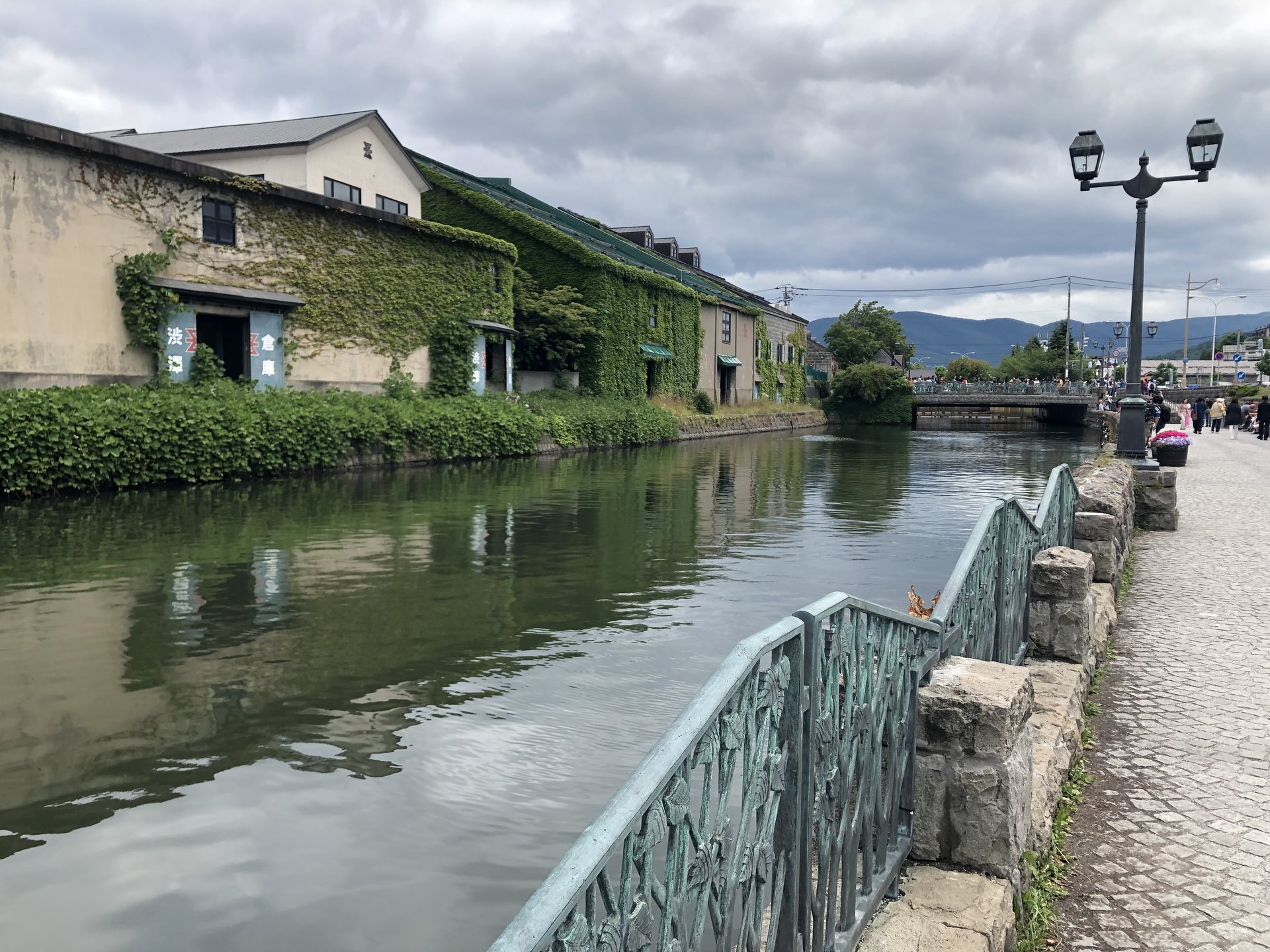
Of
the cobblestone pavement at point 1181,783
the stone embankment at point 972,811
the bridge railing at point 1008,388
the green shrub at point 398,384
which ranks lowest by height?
the cobblestone pavement at point 1181,783

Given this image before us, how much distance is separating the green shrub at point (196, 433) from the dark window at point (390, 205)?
32.2 ft

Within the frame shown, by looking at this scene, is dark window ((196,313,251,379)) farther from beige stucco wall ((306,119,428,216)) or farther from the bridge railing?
the bridge railing

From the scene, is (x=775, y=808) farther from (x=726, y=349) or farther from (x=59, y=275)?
(x=726, y=349)

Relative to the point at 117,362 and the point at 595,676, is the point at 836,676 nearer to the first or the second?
the point at 595,676

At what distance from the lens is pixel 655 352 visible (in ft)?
141

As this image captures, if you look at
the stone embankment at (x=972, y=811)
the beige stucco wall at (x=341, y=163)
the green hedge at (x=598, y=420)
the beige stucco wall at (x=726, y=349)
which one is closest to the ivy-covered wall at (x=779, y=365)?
the beige stucco wall at (x=726, y=349)

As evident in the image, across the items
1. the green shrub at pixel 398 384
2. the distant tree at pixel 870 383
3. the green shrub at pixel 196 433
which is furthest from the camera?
the distant tree at pixel 870 383

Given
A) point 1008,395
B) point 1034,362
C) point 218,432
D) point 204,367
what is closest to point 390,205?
point 204,367

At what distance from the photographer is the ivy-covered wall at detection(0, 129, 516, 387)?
18.0 meters

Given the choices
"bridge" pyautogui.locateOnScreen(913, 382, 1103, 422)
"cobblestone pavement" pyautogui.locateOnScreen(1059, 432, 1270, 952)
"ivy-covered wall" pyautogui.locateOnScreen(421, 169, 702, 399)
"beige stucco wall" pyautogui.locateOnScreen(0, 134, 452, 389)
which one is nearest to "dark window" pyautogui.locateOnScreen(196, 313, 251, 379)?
"beige stucco wall" pyautogui.locateOnScreen(0, 134, 452, 389)

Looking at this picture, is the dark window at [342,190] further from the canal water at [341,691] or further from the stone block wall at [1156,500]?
the stone block wall at [1156,500]

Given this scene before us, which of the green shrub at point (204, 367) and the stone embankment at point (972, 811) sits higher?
the green shrub at point (204, 367)

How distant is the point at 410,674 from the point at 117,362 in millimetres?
16207

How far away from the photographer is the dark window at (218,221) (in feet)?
71.7
